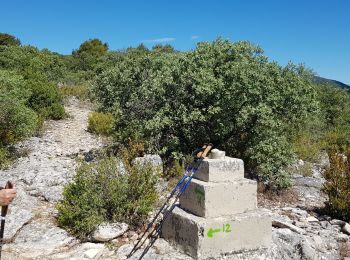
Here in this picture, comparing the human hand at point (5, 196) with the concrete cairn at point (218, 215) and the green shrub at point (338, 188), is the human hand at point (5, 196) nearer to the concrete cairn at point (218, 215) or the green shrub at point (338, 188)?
the concrete cairn at point (218, 215)

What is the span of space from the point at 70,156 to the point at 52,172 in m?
2.73

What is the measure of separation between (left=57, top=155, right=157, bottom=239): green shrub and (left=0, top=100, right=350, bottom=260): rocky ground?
287mm

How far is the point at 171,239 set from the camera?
5.52 meters

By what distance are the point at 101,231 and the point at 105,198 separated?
64 cm

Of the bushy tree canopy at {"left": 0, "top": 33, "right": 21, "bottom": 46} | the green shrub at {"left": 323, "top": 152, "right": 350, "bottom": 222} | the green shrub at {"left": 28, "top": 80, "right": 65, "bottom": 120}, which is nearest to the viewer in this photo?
the green shrub at {"left": 323, "top": 152, "right": 350, "bottom": 222}

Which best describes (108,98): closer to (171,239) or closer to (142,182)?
(142,182)

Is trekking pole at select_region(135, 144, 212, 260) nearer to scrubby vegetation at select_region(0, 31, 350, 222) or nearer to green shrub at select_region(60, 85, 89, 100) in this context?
scrubby vegetation at select_region(0, 31, 350, 222)

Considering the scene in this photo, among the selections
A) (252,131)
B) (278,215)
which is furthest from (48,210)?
(252,131)

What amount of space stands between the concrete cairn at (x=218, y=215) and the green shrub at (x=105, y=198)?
Result: 1.09m

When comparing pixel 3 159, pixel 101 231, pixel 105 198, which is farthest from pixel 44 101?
pixel 101 231

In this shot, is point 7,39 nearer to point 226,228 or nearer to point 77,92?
point 77,92

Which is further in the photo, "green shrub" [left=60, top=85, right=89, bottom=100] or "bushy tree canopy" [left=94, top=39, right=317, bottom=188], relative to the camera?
"green shrub" [left=60, top=85, right=89, bottom=100]

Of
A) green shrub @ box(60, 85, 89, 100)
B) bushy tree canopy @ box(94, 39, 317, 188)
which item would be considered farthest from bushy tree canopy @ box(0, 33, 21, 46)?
bushy tree canopy @ box(94, 39, 317, 188)

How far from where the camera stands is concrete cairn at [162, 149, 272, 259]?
5.01 metres
